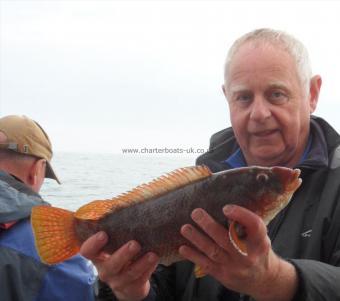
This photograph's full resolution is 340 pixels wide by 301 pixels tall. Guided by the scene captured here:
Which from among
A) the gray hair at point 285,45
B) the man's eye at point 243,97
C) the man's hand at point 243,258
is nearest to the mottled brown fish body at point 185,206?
the man's hand at point 243,258

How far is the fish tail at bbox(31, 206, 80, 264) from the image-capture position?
309 centimetres

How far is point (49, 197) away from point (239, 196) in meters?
15.4

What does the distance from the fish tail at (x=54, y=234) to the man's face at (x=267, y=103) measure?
5.03 ft

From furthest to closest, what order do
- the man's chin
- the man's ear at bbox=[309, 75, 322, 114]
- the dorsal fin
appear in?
→ the man's ear at bbox=[309, 75, 322, 114], the man's chin, the dorsal fin

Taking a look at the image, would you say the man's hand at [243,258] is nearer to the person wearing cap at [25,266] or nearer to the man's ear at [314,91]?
the person wearing cap at [25,266]

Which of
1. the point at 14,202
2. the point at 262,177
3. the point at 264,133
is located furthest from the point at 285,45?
the point at 14,202

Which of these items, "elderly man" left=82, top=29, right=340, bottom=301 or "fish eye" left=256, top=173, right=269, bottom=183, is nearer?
"elderly man" left=82, top=29, right=340, bottom=301

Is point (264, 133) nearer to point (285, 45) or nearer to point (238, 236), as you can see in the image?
point (285, 45)

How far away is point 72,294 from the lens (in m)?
4.10

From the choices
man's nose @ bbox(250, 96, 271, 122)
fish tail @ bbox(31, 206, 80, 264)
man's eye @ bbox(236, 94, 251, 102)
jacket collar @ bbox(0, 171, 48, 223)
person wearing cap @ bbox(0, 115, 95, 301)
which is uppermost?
man's eye @ bbox(236, 94, 251, 102)

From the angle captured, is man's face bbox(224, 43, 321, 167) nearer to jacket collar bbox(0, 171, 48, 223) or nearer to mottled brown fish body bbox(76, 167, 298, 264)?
mottled brown fish body bbox(76, 167, 298, 264)

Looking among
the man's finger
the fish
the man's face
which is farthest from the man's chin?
the man's finger

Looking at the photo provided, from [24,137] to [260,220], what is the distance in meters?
3.27

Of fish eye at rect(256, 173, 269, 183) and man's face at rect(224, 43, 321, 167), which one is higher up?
man's face at rect(224, 43, 321, 167)
